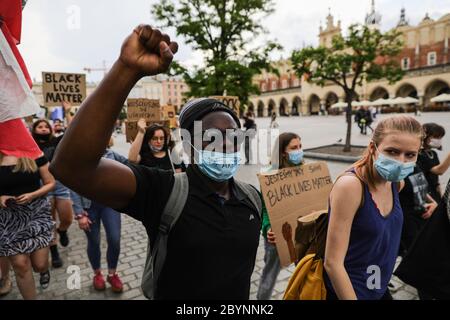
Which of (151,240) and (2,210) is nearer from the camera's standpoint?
(151,240)

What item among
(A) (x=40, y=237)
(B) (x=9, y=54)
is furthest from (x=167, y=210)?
(A) (x=40, y=237)

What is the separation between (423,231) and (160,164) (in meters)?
3.24

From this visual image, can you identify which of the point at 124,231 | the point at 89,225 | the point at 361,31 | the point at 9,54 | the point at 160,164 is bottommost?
the point at 124,231

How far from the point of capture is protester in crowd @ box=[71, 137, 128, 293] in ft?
11.9

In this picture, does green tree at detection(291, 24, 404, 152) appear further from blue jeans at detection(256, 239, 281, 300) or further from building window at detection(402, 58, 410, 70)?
building window at detection(402, 58, 410, 70)

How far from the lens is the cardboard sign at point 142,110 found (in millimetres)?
5570

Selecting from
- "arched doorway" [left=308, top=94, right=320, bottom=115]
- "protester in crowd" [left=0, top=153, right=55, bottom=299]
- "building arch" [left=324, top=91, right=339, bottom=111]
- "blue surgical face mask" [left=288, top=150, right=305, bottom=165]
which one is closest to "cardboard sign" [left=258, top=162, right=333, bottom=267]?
"blue surgical face mask" [left=288, top=150, right=305, bottom=165]

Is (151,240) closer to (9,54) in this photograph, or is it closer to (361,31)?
(9,54)

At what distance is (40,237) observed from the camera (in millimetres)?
3211

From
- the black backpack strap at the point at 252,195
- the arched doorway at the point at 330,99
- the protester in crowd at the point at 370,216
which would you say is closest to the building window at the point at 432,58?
the arched doorway at the point at 330,99

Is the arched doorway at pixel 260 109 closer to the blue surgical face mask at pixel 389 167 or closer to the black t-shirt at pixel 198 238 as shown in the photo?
the blue surgical face mask at pixel 389 167

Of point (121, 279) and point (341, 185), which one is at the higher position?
point (341, 185)

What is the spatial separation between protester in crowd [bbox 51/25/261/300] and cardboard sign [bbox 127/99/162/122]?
420cm

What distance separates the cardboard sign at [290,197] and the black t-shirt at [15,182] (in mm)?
2481
